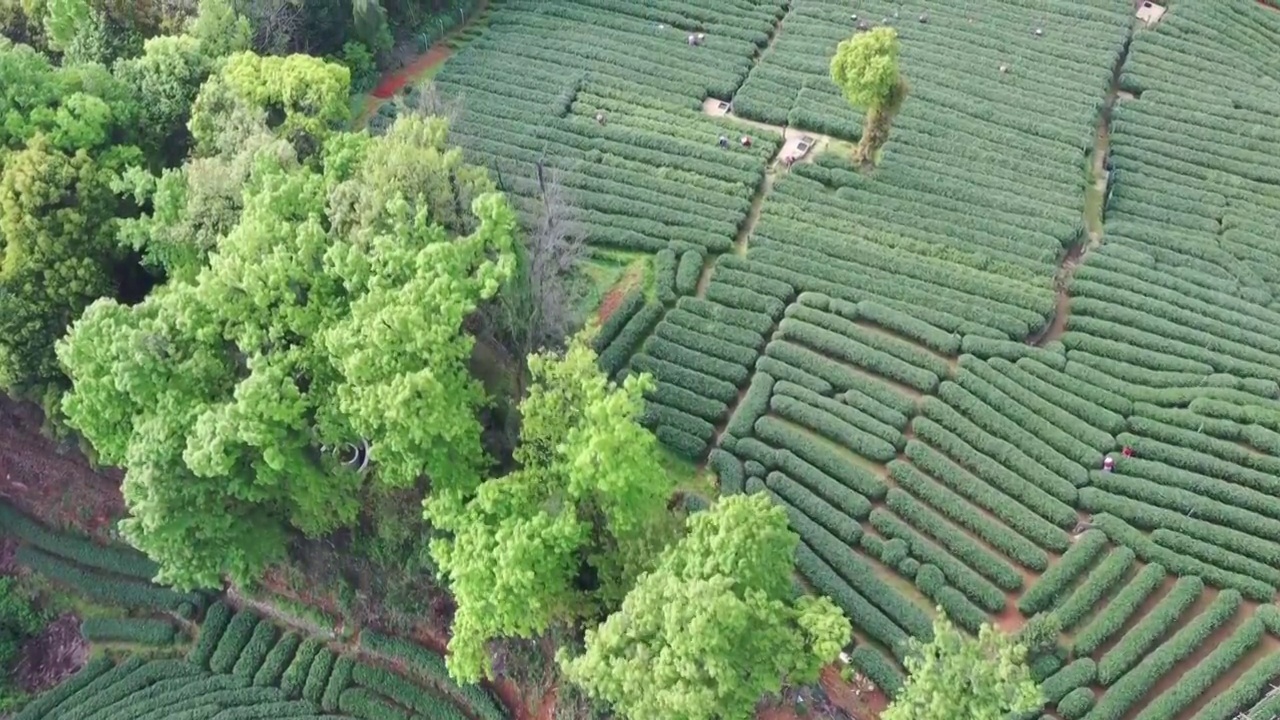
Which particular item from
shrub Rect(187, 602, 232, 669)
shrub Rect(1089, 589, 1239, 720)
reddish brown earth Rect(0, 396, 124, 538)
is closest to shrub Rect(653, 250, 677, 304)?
shrub Rect(187, 602, 232, 669)

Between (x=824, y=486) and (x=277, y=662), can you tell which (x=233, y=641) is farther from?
(x=824, y=486)

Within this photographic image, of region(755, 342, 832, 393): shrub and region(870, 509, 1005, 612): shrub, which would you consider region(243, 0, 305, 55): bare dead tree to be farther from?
region(870, 509, 1005, 612): shrub

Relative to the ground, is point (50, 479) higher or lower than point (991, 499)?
lower

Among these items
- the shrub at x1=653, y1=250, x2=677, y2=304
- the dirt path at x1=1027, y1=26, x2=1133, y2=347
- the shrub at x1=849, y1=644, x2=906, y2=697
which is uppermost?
the dirt path at x1=1027, y1=26, x2=1133, y2=347

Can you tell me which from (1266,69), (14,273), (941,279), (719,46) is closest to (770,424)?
(941,279)

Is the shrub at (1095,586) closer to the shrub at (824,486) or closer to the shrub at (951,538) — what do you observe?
the shrub at (951,538)

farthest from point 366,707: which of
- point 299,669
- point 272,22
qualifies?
point 272,22

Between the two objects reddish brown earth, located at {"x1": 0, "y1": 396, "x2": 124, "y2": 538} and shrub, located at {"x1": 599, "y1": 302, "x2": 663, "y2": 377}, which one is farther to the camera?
reddish brown earth, located at {"x1": 0, "y1": 396, "x2": 124, "y2": 538}
